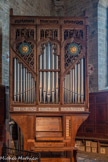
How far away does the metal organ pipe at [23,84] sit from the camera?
17.5 feet

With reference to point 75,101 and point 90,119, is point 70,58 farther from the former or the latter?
point 90,119

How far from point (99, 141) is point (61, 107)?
3.28m

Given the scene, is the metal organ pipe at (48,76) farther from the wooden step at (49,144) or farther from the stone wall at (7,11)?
the stone wall at (7,11)

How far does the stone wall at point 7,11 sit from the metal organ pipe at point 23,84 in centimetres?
193

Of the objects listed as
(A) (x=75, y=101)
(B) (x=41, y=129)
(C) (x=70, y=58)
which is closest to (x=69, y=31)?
(C) (x=70, y=58)

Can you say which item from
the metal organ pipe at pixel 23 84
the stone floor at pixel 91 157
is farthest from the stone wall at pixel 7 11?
the stone floor at pixel 91 157

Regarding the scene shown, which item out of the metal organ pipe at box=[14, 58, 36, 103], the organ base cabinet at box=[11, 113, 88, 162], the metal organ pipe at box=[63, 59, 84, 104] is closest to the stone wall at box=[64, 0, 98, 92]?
the metal organ pipe at box=[63, 59, 84, 104]

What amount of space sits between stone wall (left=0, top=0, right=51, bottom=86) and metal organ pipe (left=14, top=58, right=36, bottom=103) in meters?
1.93

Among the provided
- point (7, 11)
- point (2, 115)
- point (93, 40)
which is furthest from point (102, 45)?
point (2, 115)

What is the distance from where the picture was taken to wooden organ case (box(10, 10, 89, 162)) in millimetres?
5312

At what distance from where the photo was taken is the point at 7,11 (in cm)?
745

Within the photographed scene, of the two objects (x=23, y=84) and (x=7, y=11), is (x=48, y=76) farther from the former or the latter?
(x=7, y=11)

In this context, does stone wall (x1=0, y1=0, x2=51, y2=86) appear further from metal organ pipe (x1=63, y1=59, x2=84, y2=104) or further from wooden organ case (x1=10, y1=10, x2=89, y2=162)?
metal organ pipe (x1=63, y1=59, x2=84, y2=104)

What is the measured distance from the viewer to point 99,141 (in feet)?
25.6
